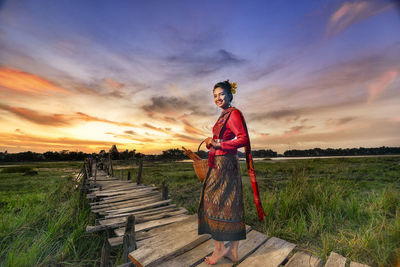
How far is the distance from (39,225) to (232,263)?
5.11 metres

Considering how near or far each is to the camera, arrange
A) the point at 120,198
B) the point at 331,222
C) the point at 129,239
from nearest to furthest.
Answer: the point at 129,239 → the point at 331,222 → the point at 120,198

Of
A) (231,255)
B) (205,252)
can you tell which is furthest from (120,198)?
(231,255)

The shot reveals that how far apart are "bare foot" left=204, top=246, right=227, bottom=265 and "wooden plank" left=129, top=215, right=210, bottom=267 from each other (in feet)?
1.55

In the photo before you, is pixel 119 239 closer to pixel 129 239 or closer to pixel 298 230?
pixel 129 239

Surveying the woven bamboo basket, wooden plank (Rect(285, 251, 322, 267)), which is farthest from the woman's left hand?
wooden plank (Rect(285, 251, 322, 267))

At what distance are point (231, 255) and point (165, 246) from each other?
96 centimetres

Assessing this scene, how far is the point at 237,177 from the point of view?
2328 mm

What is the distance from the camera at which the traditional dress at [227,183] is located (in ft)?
7.29

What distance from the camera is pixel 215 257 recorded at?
7.69ft

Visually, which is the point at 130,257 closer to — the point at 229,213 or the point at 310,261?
the point at 229,213

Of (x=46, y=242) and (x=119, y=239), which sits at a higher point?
(x=119, y=239)

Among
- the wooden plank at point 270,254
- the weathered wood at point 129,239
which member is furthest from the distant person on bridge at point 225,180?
the weathered wood at point 129,239

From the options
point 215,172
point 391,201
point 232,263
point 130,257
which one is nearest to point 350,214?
point 391,201

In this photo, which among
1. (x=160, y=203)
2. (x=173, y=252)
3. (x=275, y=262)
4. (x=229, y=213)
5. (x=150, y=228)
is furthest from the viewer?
(x=160, y=203)
